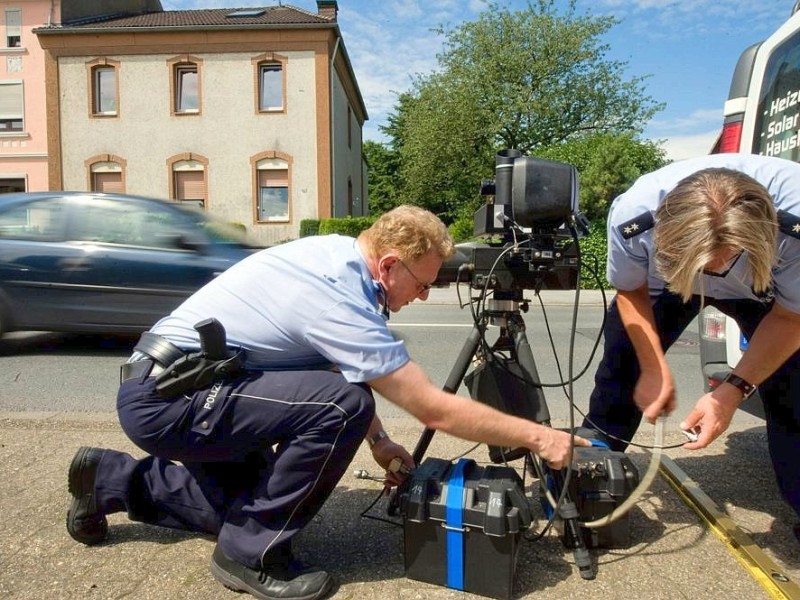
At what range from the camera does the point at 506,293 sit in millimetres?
2613

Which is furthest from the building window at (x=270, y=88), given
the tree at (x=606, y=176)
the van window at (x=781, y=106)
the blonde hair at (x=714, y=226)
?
the blonde hair at (x=714, y=226)

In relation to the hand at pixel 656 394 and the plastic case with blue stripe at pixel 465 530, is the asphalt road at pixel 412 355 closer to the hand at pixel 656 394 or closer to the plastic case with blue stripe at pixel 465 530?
the hand at pixel 656 394

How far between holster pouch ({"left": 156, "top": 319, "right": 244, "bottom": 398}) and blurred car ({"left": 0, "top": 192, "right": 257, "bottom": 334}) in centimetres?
414

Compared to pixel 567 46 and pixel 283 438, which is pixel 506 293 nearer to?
pixel 283 438

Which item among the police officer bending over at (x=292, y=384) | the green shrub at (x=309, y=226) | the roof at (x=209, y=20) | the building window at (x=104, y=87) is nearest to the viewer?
the police officer bending over at (x=292, y=384)

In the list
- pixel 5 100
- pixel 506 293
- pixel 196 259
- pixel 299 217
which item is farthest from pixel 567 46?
pixel 506 293

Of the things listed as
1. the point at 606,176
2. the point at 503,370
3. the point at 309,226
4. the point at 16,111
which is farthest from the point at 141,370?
the point at 16,111

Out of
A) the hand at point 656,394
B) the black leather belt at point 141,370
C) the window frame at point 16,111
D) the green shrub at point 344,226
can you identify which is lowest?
the hand at point 656,394

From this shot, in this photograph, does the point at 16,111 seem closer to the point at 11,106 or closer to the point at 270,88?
the point at 11,106

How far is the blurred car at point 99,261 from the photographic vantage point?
6.16 m

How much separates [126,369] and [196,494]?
0.54m

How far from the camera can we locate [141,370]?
7.30 feet

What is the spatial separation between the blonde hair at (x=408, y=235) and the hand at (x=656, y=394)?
40.0 inches

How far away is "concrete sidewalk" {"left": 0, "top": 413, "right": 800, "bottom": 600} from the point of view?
7.23ft
